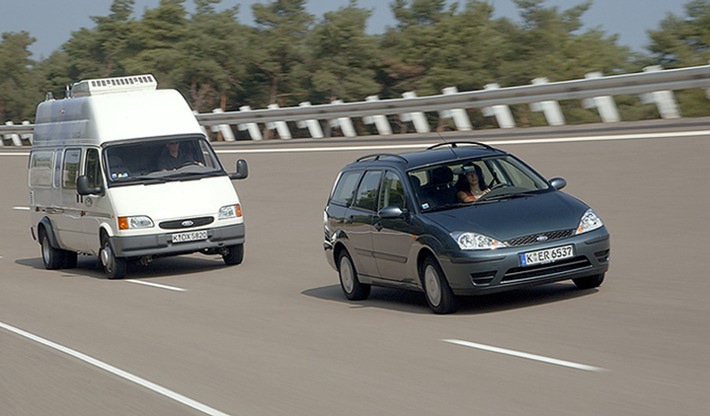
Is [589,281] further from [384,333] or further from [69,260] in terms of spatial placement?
[69,260]

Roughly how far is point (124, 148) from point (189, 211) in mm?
1560

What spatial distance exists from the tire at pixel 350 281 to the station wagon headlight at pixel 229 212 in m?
4.59

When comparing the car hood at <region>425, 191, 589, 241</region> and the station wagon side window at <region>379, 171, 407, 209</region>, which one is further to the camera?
the station wagon side window at <region>379, 171, 407, 209</region>

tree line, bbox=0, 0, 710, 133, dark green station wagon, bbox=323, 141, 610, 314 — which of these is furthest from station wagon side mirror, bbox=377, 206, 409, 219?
tree line, bbox=0, 0, 710, 133

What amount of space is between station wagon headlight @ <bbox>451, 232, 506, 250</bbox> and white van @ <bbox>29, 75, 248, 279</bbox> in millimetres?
7387

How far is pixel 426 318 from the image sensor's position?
1170cm

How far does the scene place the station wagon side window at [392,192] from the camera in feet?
41.5

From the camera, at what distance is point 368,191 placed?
A: 13.5 m

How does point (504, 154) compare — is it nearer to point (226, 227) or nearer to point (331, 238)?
point (331, 238)

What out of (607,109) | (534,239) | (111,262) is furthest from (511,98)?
(534,239)

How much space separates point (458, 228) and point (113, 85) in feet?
33.3

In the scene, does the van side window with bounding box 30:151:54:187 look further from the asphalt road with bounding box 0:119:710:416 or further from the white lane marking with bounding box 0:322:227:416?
the white lane marking with bounding box 0:322:227:416

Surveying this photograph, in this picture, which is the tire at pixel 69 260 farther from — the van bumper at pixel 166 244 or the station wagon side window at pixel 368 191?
the station wagon side window at pixel 368 191

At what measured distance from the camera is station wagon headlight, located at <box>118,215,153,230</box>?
17969 mm
